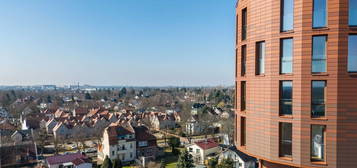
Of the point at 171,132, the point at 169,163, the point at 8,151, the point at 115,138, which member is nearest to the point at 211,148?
the point at 169,163

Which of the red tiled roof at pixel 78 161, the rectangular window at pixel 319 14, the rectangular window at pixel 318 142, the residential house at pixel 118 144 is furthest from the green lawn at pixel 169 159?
the rectangular window at pixel 319 14

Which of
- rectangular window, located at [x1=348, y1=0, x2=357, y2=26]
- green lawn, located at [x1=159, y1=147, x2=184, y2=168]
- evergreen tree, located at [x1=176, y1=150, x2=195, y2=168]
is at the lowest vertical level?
green lawn, located at [x1=159, y1=147, x2=184, y2=168]

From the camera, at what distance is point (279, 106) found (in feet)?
27.9

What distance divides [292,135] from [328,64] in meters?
2.42

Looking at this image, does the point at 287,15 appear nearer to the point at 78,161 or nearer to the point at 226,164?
the point at 226,164

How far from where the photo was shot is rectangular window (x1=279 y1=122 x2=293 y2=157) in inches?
332

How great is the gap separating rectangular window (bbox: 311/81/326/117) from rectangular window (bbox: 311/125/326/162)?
0.44 metres

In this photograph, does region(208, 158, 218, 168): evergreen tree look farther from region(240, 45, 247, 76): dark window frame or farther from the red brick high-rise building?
region(240, 45, 247, 76): dark window frame

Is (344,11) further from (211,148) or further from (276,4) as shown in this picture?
(211,148)

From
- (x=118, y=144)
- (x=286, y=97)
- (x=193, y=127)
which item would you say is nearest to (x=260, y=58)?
(x=286, y=97)

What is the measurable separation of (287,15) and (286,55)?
1271 millimetres

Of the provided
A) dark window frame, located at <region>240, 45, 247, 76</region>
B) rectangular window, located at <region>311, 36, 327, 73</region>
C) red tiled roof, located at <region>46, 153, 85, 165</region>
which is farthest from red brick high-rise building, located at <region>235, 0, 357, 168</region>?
red tiled roof, located at <region>46, 153, 85, 165</region>

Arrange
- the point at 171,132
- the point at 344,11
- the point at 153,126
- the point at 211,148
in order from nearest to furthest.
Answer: the point at 344,11, the point at 211,148, the point at 171,132, the point at 153,126

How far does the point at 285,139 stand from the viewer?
28.0ft
